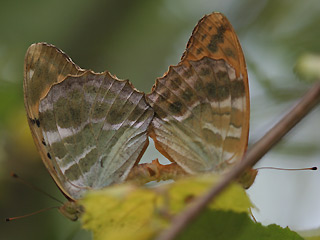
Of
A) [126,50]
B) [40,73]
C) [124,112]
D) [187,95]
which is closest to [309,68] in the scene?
[187,95]

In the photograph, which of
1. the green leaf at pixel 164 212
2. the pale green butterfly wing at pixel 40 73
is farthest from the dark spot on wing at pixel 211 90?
the green leaf at pixel 164 212

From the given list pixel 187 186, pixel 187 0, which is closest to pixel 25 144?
pixel 187 0

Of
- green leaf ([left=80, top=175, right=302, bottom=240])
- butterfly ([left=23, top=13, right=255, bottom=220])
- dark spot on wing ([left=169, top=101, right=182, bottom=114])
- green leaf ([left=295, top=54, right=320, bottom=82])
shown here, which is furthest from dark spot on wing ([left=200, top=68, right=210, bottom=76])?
green leaf ([left=80, top=175, right=302, bottom=240])

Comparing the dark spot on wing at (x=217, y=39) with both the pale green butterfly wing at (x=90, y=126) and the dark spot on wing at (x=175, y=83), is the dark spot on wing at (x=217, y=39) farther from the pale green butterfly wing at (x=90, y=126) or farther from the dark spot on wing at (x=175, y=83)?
the pale green butterfly wing at (x=90, y=126)

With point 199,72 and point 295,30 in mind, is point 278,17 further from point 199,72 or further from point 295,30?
point 199,72

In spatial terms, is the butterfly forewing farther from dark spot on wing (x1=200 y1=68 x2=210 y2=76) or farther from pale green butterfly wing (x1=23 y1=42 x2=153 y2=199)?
pale green butterfly wing (x1=23 y1=42 x2=153 y2=199)

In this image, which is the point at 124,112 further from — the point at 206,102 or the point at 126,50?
the point at 126,50
